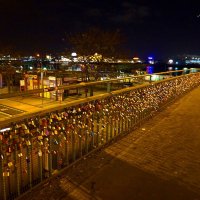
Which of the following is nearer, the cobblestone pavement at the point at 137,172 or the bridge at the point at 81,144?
the bridge at the point at 81,144

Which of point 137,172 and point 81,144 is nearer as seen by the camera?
point 137,172

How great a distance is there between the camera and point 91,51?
24.6m

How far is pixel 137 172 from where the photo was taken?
4.14m

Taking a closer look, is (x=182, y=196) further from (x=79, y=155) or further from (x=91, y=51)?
(x=91, y=51)

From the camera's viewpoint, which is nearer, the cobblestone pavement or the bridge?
the bridge

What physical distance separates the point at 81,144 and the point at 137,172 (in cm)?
101

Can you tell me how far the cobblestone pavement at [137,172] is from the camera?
3.51 metres

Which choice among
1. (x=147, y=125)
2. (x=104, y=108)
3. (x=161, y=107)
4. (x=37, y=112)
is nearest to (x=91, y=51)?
(x=161, y=107)

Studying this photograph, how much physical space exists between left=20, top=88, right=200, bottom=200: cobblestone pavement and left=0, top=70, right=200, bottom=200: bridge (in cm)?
1

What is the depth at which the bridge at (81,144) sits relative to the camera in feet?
10.6

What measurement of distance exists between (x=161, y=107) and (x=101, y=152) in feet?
14.8

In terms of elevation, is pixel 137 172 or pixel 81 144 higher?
pixel 81 144

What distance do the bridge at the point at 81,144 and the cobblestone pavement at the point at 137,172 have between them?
15 millimetres

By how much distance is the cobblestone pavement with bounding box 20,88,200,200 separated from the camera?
351 centimetres
